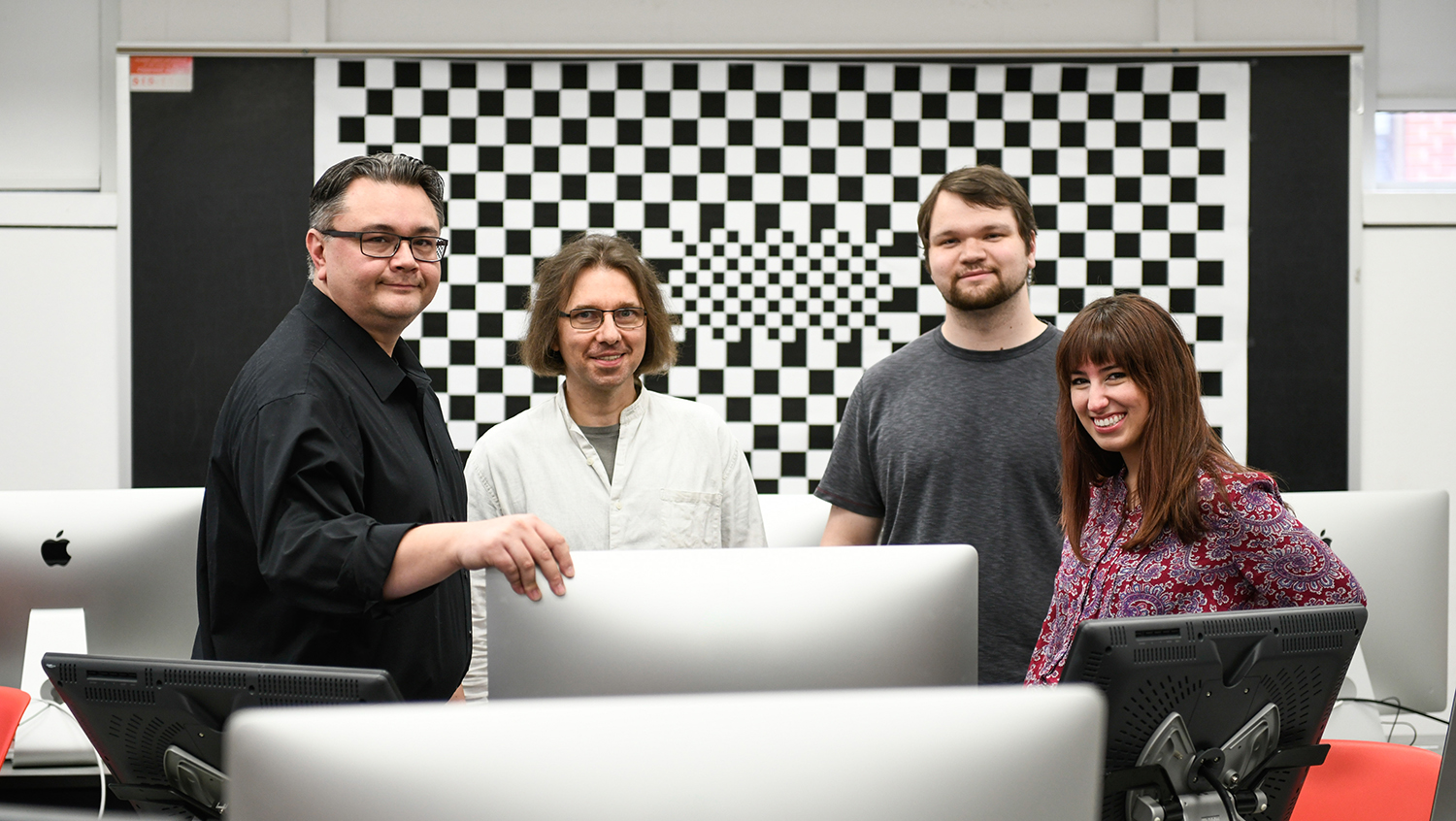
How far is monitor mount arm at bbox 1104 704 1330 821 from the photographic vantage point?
3.31ft

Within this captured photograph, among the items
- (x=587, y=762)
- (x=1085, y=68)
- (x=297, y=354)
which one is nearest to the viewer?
(x=587, y=762)

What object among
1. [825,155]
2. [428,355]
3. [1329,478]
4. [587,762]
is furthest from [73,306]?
[1329,478]

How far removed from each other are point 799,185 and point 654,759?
2.80 metres

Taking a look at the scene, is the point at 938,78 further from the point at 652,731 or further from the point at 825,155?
the point at 652,731

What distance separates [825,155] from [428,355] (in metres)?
1.45

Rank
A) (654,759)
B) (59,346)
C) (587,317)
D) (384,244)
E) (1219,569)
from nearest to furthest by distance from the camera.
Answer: (654,759) < (1219,569) < (384,244) < (587,317) < (59,346)

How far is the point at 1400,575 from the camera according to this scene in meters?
1.78

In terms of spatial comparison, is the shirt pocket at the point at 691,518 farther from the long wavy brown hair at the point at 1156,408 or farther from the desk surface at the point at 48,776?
the desk surface at the point at 48,776

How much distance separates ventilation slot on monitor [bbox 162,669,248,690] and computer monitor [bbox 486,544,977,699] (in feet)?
0.77

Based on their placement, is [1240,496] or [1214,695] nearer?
[1214,695]

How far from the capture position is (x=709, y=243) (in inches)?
126

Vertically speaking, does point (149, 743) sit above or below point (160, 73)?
below

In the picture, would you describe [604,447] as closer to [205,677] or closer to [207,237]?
[205,677]

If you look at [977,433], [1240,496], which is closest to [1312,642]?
[1240,496]
